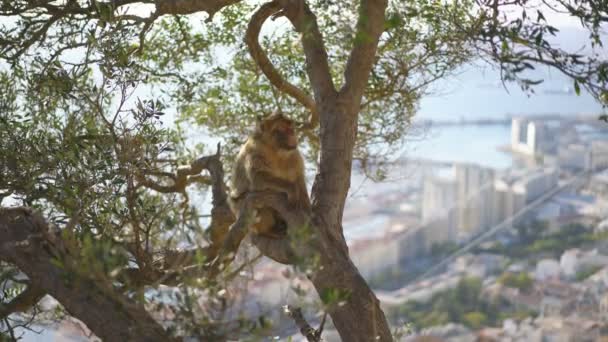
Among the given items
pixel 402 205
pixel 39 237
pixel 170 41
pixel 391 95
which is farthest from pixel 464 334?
pixel 39 237

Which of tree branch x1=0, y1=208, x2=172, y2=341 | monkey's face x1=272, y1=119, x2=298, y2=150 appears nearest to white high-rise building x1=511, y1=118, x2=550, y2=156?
monkey's face x1=272, y1=119, x2=298, y2=150

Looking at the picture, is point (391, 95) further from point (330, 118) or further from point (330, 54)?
point (330, 118)

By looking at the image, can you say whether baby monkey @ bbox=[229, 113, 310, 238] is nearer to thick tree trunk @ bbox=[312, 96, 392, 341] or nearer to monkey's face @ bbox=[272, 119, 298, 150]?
monkey's face @ bbox=[272, 119, 298, 150]

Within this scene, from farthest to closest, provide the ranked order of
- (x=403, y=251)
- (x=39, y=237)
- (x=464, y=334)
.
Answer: (x=403, y=251)
(x=464, y=334)
(x=39, y=237)

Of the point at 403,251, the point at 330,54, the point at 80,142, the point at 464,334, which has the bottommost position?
the point at 464,334

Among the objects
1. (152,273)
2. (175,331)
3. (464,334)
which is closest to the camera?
(175,331)

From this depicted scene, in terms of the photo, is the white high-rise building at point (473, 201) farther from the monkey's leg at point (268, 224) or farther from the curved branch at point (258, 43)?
the monkey's leg at point (268, 224)
